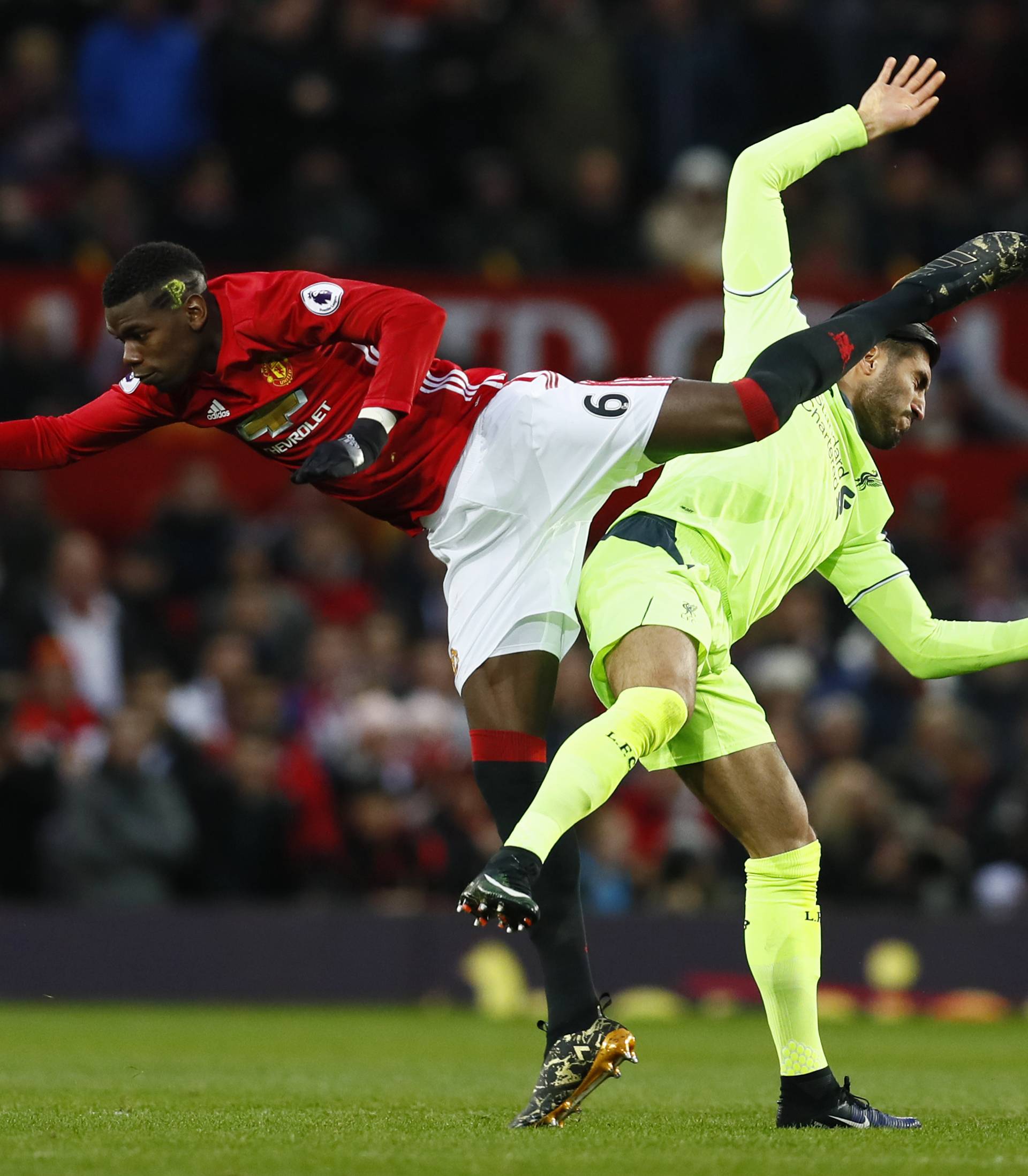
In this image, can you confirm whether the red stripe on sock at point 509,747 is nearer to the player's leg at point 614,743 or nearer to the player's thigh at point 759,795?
the player's leg at point 614,743

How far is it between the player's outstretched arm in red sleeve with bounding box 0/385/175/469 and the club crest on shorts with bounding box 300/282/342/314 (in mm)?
573

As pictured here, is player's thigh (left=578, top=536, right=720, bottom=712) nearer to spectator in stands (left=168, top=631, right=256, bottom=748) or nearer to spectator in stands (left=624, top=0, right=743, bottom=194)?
spectator in stands (left=168, top=631, right=256, bottom=748)

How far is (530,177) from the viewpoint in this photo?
15.1 meters

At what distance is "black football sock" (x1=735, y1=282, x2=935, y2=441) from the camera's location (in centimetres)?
533

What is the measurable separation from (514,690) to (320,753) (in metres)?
6.31

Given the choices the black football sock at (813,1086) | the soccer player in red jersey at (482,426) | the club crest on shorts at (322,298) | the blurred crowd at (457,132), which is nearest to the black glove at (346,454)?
the soccer player in red jersey at (482,426)

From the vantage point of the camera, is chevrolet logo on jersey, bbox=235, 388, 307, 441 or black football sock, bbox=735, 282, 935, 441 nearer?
black football sock, bbox=735, 282, 935, 441

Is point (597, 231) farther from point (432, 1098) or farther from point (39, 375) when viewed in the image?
point (432, 1098)

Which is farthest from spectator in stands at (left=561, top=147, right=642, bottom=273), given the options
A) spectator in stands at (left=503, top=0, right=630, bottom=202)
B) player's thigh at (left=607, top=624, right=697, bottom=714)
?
player's thigh at (left=607, top=624, right=697, bottom=714)

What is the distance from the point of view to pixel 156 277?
5469 mm

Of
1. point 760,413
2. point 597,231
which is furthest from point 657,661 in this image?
point 597,231

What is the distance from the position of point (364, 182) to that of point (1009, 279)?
9098mm

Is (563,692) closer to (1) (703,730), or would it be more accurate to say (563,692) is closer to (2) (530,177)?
(2) (530,177)

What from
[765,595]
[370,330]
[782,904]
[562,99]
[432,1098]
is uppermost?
[562,99]
